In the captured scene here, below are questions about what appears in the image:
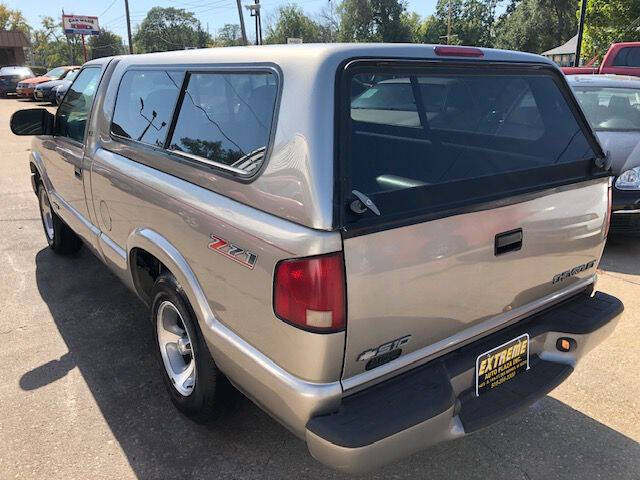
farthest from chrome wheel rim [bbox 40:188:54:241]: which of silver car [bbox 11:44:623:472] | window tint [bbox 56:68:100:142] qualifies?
silver car [bbox 11:44:623:472]

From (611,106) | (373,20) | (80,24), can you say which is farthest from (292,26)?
(611,106)

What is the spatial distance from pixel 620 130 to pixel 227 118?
532 cm

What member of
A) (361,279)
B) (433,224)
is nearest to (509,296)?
(433,224)

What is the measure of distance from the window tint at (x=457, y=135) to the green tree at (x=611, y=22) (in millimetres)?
21516

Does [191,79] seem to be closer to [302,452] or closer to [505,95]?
[505,95]

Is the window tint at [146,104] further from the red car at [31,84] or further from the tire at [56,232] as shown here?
the red car at [31,84]

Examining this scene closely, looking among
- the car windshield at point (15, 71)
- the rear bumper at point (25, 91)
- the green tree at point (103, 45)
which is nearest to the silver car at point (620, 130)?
the rear bumper at point (25, 91)

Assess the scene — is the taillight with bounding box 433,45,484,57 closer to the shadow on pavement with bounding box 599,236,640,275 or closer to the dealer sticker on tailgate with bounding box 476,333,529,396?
the dealer sticker on tailgate with bounding box 476,333,529,396

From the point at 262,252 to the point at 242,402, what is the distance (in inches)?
50.2

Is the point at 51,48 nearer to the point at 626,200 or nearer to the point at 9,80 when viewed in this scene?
the point at 9,80

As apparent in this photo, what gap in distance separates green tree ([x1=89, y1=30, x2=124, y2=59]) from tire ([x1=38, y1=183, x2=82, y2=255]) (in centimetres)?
8597

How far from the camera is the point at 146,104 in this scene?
2979 mm

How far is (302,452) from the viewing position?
8.51 feet

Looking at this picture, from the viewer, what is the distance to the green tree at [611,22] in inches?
818
